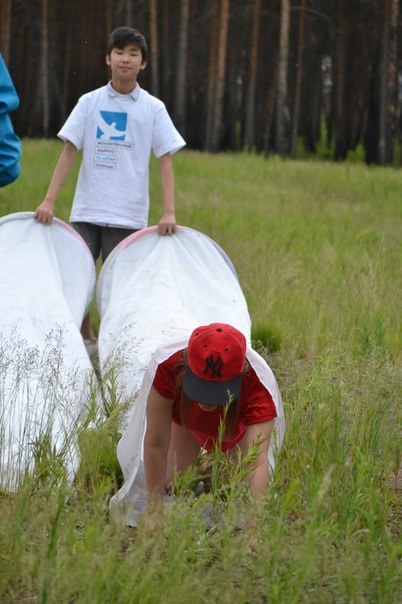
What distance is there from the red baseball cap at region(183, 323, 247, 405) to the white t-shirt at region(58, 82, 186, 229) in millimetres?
2804

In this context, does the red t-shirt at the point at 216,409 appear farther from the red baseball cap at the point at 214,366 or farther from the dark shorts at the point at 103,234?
the dark shorts at the point at 103,234

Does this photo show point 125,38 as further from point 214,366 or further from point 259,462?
point 259,462

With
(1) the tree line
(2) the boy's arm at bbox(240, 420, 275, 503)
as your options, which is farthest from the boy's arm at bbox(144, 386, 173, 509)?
(1) the tree line

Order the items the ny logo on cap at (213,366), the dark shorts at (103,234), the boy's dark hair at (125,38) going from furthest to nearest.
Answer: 1. the dark shorts at (103,234)
2. the boy's dark hair at (125,38)
3. the ny logo on cap at (213,366)

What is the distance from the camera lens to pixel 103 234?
612 centimetres

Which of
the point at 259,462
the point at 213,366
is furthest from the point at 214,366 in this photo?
the point at 259,462

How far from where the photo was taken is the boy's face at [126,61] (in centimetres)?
563

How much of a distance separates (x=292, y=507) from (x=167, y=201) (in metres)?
2.83

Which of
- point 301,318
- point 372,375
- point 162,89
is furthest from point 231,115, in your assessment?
point 372,375

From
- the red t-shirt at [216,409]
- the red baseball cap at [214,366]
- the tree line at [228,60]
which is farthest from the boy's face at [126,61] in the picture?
the tree line at [228,60]

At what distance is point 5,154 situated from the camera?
3.64m

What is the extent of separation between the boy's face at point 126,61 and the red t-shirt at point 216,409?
2.61 meters

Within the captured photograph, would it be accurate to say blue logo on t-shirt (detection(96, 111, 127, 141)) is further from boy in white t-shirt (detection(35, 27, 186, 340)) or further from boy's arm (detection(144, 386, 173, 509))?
boy's arm (detection(144, 386, 173, 509))

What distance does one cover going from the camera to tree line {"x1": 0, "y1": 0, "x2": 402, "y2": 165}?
91.5 ft
